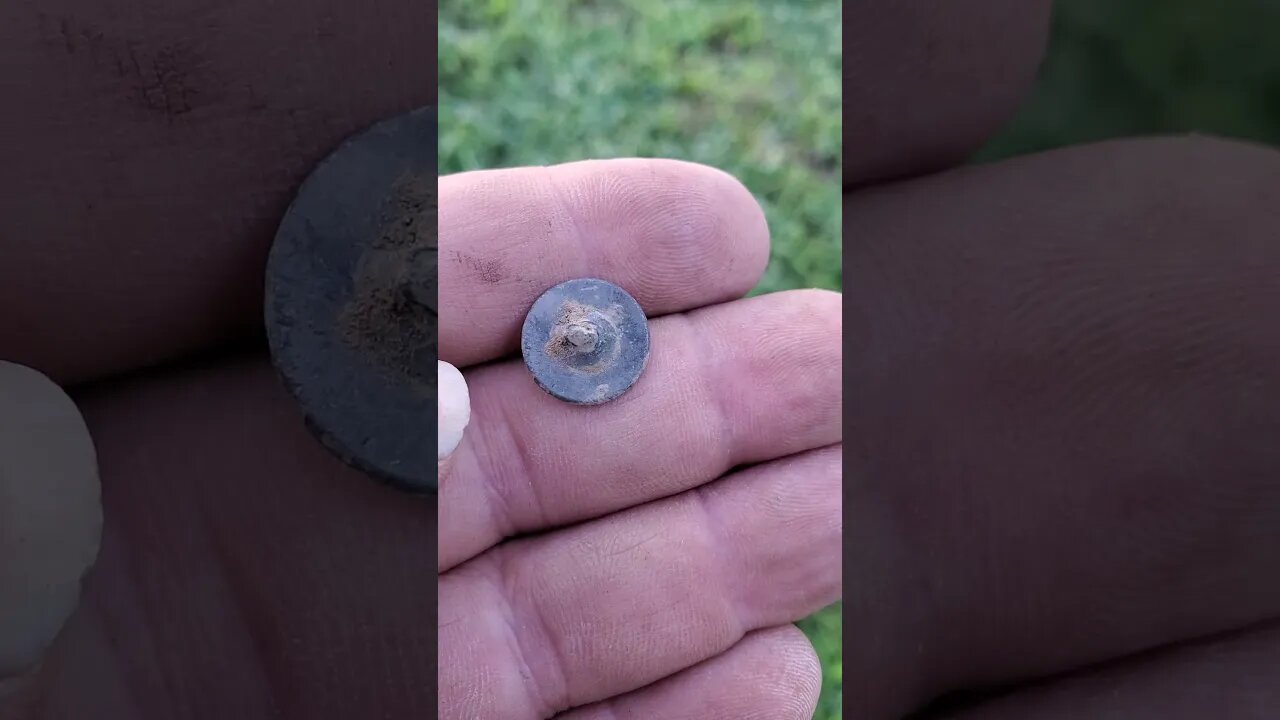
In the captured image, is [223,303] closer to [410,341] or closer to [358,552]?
[410,341]

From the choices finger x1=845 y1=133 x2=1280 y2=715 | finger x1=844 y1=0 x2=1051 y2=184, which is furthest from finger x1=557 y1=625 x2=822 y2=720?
finger x1=844 y1=0 x2=1051 y2=184

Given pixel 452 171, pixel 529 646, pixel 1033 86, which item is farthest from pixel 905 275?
pixel 452 171

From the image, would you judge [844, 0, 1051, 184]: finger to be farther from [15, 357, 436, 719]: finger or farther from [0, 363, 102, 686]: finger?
[0, 363, 102, 686]: finger

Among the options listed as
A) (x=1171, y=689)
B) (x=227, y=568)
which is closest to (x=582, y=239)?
(x=227, y=568)

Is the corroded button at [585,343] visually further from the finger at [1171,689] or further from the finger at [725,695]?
the finger at [1171,689]

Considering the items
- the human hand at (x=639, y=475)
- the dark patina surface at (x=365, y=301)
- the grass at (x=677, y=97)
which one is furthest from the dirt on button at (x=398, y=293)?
the grass at (x=677, y=97)

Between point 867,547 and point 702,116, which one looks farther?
point 702,116

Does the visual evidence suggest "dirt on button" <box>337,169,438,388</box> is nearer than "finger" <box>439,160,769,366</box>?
Yes
